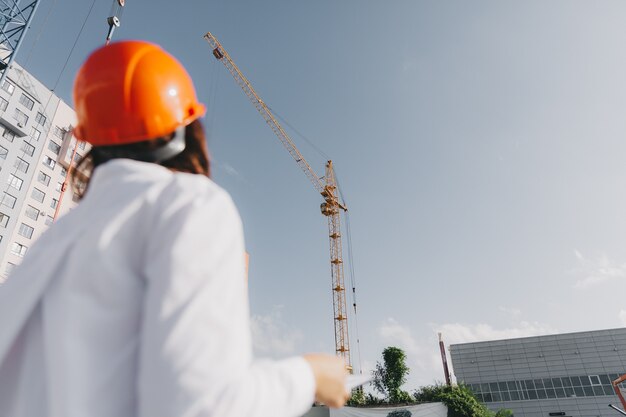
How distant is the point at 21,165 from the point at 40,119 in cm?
553

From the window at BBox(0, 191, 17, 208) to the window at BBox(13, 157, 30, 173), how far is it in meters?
2.93

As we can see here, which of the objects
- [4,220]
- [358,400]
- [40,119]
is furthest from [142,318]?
[40,119]

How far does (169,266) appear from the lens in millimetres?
565

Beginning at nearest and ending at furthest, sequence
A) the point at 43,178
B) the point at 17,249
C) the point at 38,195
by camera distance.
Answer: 1. the point at 17,249
2. the point at 38,195
3. the point at 43,178

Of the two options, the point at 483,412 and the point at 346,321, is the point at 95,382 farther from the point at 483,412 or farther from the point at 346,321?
the point at 346,321

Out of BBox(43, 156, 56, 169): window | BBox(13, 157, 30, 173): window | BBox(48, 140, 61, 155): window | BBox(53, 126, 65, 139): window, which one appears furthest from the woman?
BBox(53, 126, 65, 139): window

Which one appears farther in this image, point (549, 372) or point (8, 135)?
point (549, 372)

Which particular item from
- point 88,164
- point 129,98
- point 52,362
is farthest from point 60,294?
point 88,164

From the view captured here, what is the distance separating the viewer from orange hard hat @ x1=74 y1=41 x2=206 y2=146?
34.3 inches

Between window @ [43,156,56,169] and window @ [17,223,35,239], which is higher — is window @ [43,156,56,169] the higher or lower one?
the higher one

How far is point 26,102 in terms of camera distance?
34.4 metres

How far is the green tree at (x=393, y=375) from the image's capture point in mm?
29587

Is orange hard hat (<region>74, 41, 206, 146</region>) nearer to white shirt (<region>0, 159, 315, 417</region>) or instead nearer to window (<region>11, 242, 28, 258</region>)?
white shirt (<region>0, 159, 315, 417</region>)

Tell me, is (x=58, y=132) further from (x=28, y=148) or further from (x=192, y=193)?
(x=192, y=193)
